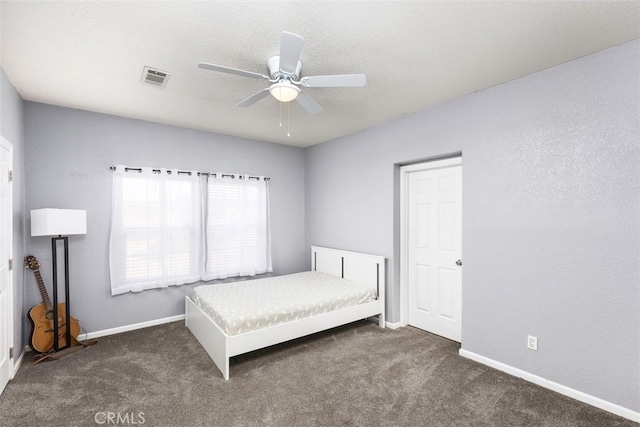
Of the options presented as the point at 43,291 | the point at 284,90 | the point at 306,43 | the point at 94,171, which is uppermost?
the point at 306,43

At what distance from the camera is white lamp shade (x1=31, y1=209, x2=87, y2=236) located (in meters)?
2.80

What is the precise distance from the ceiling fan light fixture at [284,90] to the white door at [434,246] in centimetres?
202

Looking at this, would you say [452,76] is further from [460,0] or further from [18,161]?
[18,161]

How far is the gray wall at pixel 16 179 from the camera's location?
98.3 inches

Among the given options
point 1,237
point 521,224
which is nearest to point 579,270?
point 521,224

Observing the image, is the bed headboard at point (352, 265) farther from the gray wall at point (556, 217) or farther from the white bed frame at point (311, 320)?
the gray wall at point (556, 217)

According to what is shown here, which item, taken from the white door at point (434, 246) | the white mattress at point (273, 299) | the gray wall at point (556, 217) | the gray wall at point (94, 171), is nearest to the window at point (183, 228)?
the gray wall at point (94, 171)

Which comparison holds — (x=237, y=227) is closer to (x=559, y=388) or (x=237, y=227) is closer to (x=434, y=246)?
(x=434, y=246)

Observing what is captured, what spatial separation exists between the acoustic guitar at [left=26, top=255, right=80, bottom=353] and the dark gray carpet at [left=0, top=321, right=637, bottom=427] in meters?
0.26

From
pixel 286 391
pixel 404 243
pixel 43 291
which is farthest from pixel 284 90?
pixel 43 291

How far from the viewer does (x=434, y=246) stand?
11.6ft

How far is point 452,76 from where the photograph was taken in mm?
2566

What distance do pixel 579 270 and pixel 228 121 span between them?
3793 mm

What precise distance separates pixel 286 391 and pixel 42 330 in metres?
2.55
